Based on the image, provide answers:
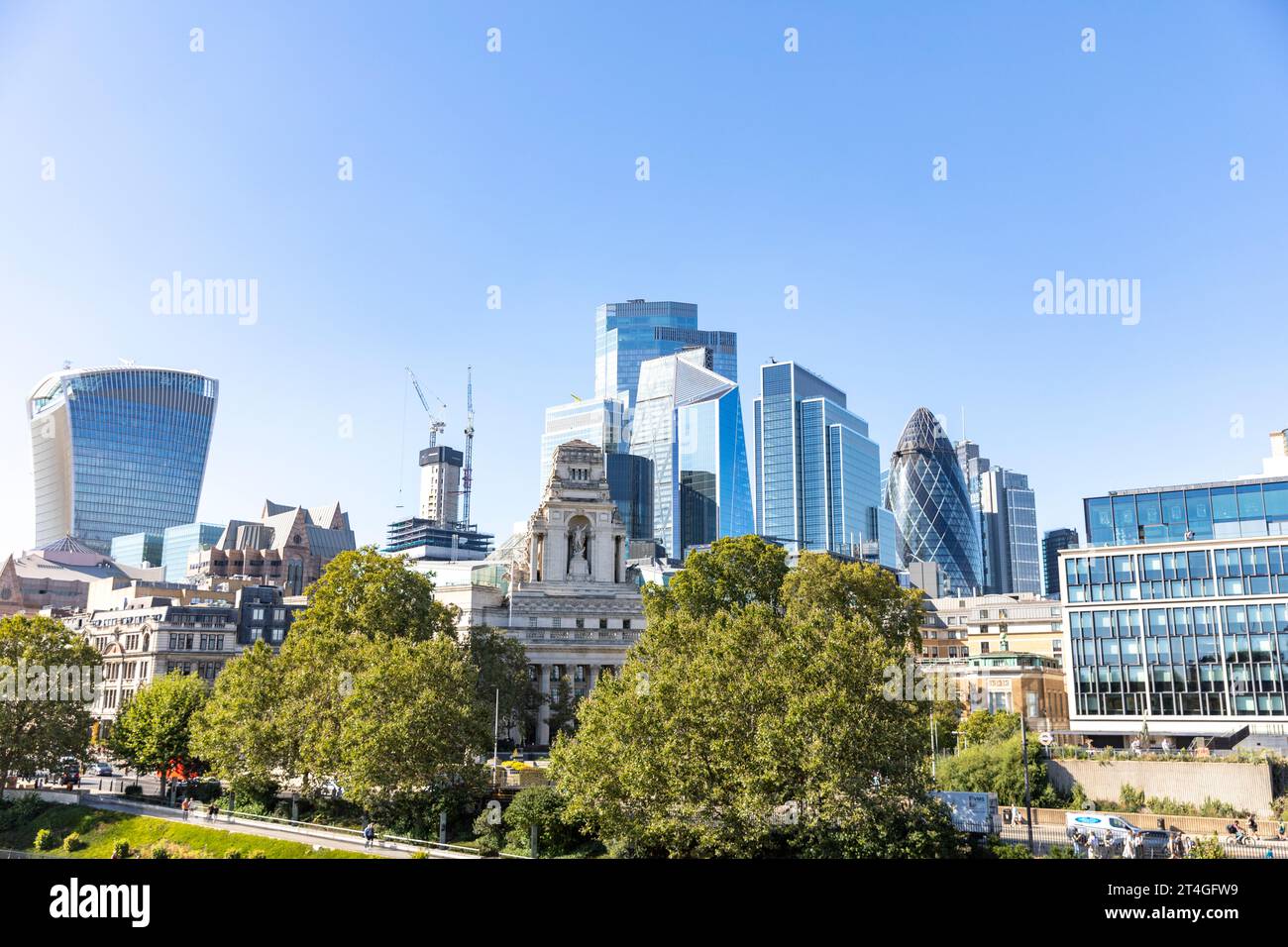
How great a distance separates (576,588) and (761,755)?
70.9m

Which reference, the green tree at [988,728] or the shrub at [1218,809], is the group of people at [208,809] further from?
the shrub at [1218,809]

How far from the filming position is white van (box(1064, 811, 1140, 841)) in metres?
56.4

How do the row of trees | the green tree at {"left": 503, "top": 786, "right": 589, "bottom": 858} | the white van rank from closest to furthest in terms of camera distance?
the green tree at {"left": 503, "top": 786, "right": 589, "bottom": 858}
the white van
the row of trees

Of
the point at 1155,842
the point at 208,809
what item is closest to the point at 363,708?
the point at 208,809

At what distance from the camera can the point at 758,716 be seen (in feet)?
167

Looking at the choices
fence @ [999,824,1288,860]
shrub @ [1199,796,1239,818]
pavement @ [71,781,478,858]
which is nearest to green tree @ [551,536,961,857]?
fence @ [999,824,1288,860]

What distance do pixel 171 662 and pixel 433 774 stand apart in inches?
3376

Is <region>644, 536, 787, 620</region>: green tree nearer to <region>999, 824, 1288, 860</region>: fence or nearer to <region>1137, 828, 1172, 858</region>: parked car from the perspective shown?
<region>999, 824, 1288, 860</region>: fence

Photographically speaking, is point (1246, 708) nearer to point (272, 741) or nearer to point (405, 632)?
point (405, 632)

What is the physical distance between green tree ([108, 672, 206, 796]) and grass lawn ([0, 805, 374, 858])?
9.86 meters

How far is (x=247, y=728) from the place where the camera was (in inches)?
2872

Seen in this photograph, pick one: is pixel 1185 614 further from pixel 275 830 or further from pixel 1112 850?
pixel 275 830
